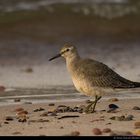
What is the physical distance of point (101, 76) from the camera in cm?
939

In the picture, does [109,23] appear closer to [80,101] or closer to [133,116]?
[80,101]

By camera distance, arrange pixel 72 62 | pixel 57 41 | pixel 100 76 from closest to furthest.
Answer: pixel 100 76, pixel 72 62, pixel 57 41

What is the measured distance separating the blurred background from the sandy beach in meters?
2.03

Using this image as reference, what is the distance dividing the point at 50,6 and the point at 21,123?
12526 millimetres

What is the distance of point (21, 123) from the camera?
8.53m

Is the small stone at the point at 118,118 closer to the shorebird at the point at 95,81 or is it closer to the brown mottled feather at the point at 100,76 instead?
the shorebird at the point at 95,81

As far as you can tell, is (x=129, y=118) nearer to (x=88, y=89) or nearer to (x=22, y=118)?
(x=88, y=89)

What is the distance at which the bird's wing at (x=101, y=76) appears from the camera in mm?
9320

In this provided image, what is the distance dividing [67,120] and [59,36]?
9519mm

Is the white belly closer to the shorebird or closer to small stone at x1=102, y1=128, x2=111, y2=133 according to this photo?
the shorebird

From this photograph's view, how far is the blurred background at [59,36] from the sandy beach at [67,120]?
2.03 m

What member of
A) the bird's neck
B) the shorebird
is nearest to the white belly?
the shorebird

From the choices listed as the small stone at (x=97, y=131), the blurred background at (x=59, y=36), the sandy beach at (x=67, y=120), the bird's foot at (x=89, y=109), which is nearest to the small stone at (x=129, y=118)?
the sandy beach at (x=67, y=120)

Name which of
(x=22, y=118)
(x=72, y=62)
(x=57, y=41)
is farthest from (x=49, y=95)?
(x=57, y=41)
